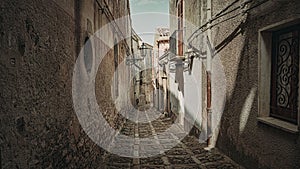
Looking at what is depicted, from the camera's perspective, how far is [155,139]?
8.55 m

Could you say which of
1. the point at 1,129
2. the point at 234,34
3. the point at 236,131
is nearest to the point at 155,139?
the point at 236,131

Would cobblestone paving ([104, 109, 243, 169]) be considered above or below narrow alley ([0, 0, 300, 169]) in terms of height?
below

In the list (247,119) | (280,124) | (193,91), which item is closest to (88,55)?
(247,119)

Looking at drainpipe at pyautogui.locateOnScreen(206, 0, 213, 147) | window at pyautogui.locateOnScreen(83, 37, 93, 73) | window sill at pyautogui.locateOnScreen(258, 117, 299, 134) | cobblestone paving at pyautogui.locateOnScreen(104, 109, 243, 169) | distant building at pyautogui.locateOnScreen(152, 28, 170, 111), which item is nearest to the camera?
window sill at pyautogui.locateOnScreen(258, 117, 299, 134)

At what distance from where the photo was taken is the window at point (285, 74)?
387 centimetres

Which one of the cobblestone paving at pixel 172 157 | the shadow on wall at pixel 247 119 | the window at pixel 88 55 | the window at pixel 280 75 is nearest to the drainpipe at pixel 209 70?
the cobblestone paving at pixel 172 157

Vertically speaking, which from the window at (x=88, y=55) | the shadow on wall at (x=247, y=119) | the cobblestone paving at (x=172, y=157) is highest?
the window at (x=88, y=55)

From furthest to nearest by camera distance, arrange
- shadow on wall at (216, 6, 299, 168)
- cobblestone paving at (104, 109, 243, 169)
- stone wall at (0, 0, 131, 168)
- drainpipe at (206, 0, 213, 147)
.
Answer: drainpipe at (206, 0, 213, 147)
cobblestone paving at (104, 109, 243, 169)
shadow on wall at (216, 6, 299, 168)
stone wall at (0, 0, 131, 168)

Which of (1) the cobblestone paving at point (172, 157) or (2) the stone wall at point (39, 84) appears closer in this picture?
(2) the stone wall at point (39, 84)

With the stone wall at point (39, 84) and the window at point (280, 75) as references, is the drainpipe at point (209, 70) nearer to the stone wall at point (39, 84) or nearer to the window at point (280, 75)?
the window at point (280, 75)

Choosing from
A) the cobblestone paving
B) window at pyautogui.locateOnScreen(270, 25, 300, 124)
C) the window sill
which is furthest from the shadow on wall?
the cobblestone paving

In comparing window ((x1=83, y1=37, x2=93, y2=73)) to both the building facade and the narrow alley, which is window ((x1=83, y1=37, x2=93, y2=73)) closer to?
the narrow alley

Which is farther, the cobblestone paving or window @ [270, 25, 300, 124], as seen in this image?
the cobblestone paving

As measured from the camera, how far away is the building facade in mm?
3945
